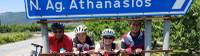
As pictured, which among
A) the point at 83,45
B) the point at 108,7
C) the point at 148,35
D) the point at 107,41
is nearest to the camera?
the point at 108,7

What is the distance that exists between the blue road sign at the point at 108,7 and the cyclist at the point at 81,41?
799 mm

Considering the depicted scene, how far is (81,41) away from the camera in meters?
8.15

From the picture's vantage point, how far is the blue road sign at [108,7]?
282 inches

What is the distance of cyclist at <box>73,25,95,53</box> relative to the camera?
8047mm

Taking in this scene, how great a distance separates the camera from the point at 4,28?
327 feet

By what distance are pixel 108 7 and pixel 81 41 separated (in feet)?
3.76

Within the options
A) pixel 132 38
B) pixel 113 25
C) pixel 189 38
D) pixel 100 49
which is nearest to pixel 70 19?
pixel 100 49

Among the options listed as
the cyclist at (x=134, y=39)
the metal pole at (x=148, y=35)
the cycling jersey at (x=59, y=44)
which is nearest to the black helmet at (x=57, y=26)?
the cycling jersey at (x=59, y=44)

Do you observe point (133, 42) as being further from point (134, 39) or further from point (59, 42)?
point (59, 42)

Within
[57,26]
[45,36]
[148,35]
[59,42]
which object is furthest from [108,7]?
[59,42]

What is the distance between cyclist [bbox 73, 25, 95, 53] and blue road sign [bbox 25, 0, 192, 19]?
2.62 feet

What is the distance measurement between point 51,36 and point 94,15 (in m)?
1.20

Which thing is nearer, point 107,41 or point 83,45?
point 107,41

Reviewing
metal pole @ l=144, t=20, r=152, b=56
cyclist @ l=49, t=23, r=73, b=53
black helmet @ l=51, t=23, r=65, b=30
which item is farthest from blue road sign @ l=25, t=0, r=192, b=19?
cyclist @ l=49, t=23, r=73, b=53
